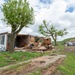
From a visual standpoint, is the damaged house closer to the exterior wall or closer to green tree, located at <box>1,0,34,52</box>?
the exterior wall

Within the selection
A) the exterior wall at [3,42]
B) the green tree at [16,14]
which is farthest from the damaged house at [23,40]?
the green tree at [16,14]

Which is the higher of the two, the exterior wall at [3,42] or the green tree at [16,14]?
the green tree at [16,14]

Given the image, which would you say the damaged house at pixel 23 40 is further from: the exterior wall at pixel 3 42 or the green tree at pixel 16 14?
the green tree at pixel 16 14

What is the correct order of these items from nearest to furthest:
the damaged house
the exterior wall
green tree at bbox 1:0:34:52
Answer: green tree at bbox 1:0:34:52
the exterior wall
the damaged house

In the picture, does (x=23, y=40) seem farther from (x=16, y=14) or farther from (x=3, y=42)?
(x=16, y=14)

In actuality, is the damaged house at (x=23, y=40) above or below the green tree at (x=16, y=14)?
below

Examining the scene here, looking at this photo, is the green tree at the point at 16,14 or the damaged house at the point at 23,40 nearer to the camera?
the green tree at the point at 16,14

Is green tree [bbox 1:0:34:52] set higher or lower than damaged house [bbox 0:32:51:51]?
higher

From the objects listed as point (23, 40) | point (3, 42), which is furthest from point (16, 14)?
point (23, 40)

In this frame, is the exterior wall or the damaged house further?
the damaged house

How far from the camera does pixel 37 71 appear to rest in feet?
42.6

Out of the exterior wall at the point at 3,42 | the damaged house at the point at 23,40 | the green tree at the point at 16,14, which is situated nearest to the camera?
the green tree at the point at 16,14

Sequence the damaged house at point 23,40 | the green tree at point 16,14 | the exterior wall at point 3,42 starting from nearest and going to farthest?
the green tree at point 16,14
the exterior wall at point 3,42
the damaged house at point 23,40

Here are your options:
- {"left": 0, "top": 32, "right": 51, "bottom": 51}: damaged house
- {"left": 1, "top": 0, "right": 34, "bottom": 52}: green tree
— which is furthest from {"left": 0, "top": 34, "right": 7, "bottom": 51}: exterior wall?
{"left": 1, "top": 0, "right": 34, "bottom": 52}: green tree
